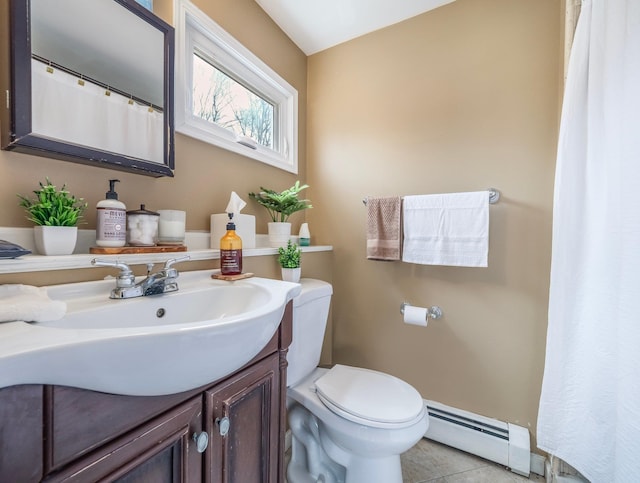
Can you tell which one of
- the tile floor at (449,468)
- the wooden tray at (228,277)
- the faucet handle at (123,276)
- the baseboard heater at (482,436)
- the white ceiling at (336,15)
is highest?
the white ceiling at (336,15)

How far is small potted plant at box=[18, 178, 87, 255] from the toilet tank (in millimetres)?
718

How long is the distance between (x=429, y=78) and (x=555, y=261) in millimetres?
1083

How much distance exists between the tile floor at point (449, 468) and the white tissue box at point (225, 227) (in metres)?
1.27

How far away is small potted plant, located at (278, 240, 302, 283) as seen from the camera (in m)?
1.25

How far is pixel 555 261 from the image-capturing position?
41.0 inches

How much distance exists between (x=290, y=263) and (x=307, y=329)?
12.0 inches

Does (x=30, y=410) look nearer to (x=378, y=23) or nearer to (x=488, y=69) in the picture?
(x=488, y=69)

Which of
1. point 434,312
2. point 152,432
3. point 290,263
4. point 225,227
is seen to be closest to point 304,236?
point 290,263

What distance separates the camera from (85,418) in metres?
0.41

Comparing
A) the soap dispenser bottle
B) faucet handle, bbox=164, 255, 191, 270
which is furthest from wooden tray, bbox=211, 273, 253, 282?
faucet handle, bbox=164, 255, 191, 270

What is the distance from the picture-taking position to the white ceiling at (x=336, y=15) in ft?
4.58

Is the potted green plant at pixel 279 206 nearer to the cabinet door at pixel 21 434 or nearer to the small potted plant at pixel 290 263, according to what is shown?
the small potted plant at pixel 290 263

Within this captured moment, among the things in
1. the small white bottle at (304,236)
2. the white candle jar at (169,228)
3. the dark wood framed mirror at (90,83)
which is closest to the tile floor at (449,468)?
the small white bottle at (304,236)

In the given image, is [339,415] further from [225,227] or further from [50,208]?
[50,208]
